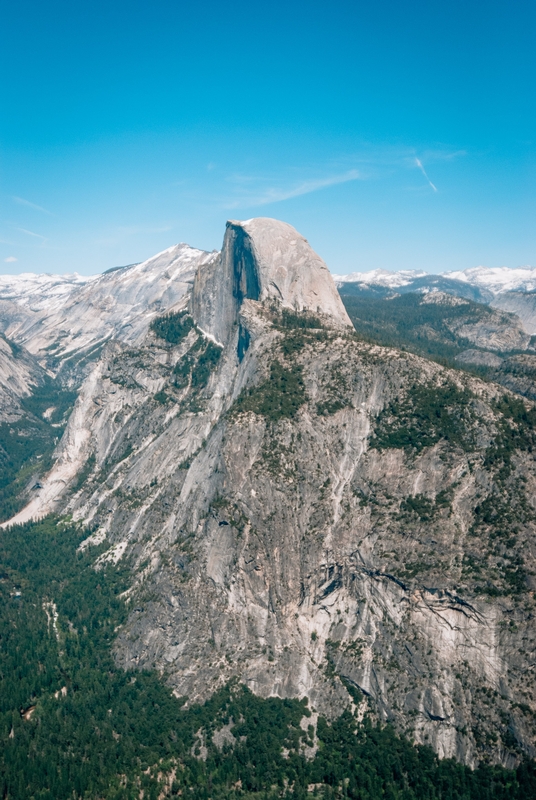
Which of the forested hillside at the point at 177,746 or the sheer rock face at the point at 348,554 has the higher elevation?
the sheer rock face at the point at 348,554

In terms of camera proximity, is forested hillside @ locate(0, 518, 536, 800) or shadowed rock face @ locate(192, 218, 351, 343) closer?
forested hillside @ locate(0, 518, 536, 800)

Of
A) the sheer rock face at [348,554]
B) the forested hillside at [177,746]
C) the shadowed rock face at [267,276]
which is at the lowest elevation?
the forested hillside at [177,746]

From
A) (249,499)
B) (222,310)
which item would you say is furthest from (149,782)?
(222,310)

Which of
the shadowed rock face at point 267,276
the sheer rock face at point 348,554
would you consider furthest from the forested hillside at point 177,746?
the shadowed rock face at point 267,276

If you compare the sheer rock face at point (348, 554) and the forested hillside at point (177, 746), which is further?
the sheer rock face at point (348, 554)

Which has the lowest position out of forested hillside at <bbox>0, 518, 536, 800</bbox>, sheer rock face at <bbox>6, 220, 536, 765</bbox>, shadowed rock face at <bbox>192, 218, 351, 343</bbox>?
forested hillside at <bbox>0, 518, 536, 800</bbox>

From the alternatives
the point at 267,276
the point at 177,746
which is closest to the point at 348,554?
the point at 177,746

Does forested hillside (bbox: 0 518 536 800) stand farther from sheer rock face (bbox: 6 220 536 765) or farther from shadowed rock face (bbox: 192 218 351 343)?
shadowed rock face (bbox: 192 218 351 343)

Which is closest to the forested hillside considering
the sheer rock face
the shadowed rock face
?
the sheer rock face

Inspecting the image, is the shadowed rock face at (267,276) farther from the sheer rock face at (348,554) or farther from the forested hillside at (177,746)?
the forested hillside at (177,746)

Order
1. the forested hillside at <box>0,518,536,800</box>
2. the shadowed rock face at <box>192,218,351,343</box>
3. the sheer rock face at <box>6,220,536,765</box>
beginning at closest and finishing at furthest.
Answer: the forested hillside at <box>0,518,536,800</box>, the sheer rock face at <box>6,220,536,765</box>, the shadowed rock face at <box>192,218,351,343</box>
